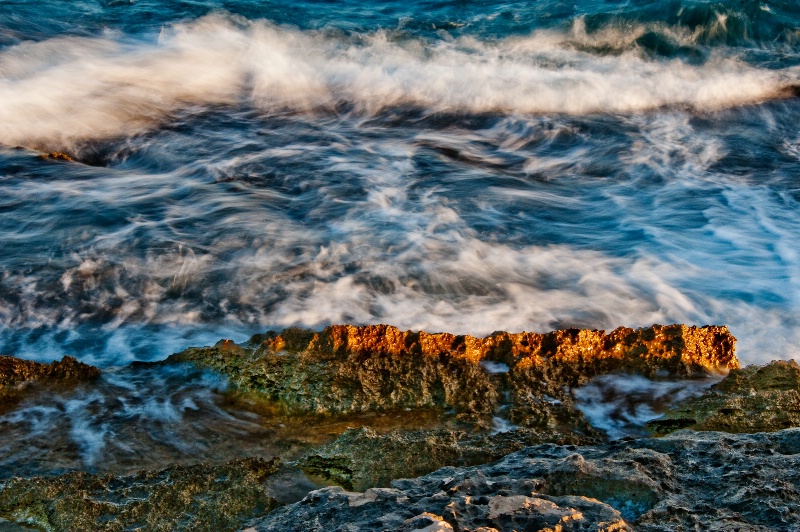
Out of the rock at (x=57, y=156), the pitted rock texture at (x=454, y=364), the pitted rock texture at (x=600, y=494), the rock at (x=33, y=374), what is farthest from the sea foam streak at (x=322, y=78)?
the pitted rock texture at (x=600, y=494)

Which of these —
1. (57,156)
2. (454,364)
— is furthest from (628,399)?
(57,156)

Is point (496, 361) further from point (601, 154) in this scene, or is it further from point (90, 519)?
point (601, 154)

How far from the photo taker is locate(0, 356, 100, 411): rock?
3.31m

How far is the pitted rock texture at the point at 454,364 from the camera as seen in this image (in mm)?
3291

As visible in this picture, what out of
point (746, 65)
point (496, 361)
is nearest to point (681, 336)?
point (496, 361)

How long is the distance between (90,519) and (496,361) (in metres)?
1.72

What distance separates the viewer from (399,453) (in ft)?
9.50

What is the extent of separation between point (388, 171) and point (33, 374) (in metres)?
3.59

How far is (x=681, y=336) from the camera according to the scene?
3652 millimetres

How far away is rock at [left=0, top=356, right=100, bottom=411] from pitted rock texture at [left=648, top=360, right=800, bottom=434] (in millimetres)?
2389

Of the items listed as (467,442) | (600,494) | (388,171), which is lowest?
(388,171)

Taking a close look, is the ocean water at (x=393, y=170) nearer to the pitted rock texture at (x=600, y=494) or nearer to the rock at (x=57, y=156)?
the rock at (x=57, y=156)

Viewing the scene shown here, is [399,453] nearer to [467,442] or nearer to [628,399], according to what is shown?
[467,442]

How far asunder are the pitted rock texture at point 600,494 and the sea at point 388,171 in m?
1.30
